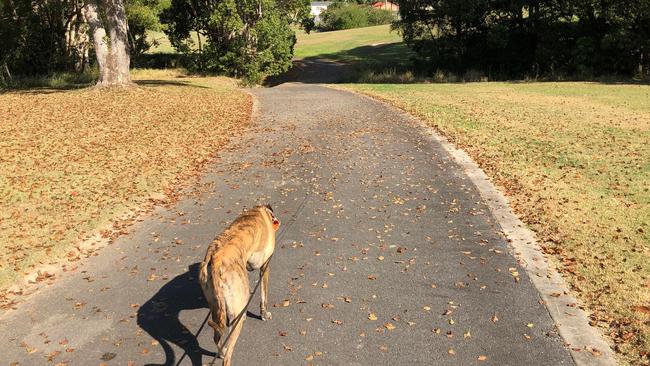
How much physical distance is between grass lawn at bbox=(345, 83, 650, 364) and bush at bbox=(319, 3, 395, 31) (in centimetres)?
7462

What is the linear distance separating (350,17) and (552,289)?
9487cm

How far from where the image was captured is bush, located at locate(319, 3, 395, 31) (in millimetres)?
96062

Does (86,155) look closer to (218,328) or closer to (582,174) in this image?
(218,328)

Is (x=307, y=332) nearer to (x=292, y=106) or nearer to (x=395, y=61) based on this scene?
(x=292, y=106)

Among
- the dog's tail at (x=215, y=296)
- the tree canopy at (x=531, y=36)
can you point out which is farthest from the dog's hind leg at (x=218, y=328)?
the tree canopy at (x=531, y=36)

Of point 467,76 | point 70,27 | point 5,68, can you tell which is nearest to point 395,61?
point 467,76

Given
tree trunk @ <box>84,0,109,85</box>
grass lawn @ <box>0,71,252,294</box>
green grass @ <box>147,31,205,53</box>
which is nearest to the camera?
grass lawn @ <box>0,71,252,294</box>

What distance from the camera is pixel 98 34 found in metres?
23.9

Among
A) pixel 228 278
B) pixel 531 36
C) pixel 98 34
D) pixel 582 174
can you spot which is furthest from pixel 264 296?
pixel 531 36

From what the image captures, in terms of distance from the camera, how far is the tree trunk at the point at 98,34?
23.6 metres

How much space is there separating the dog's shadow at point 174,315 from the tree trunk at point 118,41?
2024 cm

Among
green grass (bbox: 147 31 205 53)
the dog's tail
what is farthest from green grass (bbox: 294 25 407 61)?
the dog's tail

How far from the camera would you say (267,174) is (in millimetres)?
12281

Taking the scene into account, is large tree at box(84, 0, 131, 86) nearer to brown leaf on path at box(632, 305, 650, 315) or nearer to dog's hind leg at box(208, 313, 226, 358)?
dog's hind leg at box(208, 313, 226, 358)
